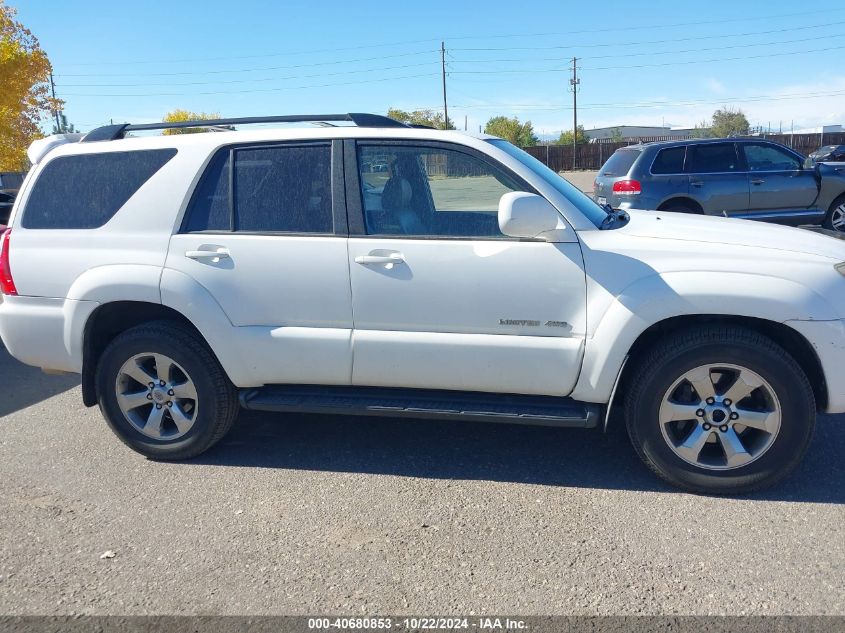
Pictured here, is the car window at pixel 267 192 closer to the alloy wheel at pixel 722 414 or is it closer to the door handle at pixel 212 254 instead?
the door handle at pixel 212 254

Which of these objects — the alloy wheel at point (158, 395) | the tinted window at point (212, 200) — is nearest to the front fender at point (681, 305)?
the tinted window at point (212, 200)

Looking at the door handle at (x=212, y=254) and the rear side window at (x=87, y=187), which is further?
the rear side window at (x=87, y=187)

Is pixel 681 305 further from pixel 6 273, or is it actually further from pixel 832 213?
pixel 832 213

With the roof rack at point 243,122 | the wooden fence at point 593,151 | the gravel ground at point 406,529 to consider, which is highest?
the wooden fence at point 593,151

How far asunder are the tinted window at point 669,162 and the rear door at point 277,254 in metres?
7.39

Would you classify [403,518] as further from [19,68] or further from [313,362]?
[19,68]

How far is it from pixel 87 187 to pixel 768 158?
31.3 feet

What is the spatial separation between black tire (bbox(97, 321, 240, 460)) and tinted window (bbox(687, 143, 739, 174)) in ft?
27.1

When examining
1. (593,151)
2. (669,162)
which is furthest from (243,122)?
(593,151)

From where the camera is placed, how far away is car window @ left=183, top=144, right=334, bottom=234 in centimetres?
386

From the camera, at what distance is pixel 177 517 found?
11.4ft

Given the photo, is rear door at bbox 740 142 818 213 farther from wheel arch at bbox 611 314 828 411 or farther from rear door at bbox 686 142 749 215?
wheel arch at bbox 611 314 828 411

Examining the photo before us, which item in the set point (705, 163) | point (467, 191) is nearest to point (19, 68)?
point (705, 163)

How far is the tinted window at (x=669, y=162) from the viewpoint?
10.0 meters
